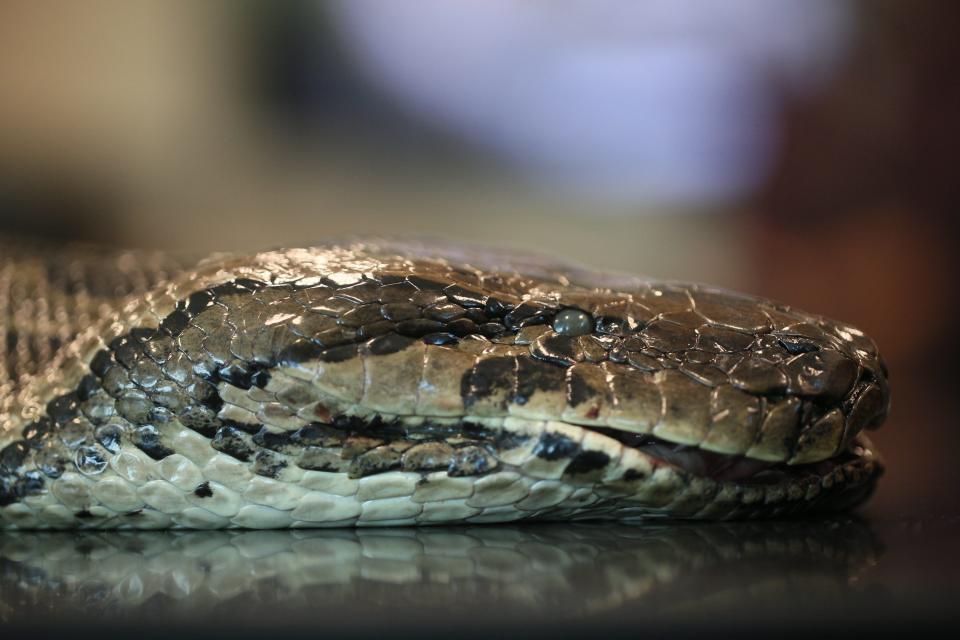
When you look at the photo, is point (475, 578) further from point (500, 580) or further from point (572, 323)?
point (572, 323)

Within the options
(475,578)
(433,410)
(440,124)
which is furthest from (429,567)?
(440,124)

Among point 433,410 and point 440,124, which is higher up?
point 440,124

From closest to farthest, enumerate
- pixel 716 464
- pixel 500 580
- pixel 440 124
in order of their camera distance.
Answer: pixel 500 580 < pixel 716 464 < pixel 440 124

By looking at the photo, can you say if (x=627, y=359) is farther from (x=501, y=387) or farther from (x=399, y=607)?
(x=399, y=607)

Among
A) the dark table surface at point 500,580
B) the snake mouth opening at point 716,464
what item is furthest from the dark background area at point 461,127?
the dark table surface at point 500,580

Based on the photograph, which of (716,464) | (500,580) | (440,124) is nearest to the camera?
(500,580)

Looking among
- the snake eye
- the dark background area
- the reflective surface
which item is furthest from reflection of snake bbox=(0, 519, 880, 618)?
the dark background area

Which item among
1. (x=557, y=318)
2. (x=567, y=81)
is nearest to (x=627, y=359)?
(x=557, y=318)
